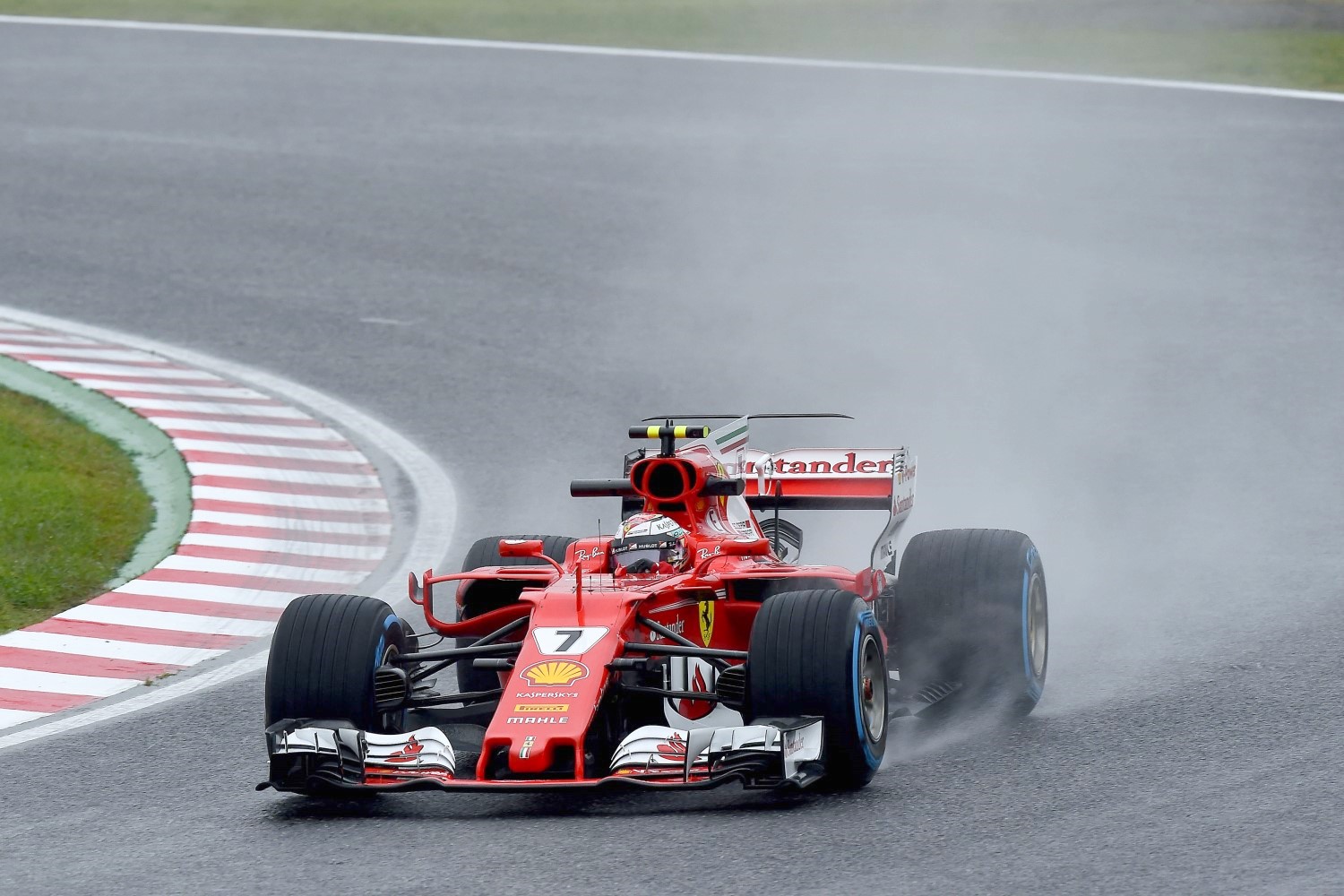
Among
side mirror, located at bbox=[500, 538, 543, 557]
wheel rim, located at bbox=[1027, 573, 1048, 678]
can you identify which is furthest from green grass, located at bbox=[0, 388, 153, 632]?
wheel rim, located at bbox=[1027, 573, 1048, 678]

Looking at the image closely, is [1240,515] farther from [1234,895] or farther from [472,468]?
[1234,895]

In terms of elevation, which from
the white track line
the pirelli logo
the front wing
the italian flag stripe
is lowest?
the front wing

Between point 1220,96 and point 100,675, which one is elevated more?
point 1220,96

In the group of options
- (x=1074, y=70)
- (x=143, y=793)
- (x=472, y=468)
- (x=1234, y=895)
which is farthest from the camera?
(x=1074, y=70)

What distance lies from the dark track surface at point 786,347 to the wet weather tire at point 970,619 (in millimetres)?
263

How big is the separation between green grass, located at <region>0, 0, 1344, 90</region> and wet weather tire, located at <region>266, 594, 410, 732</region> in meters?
18.4

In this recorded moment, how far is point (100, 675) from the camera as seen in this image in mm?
9188

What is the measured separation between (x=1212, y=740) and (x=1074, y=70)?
17.7 metres

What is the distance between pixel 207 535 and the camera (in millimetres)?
11492

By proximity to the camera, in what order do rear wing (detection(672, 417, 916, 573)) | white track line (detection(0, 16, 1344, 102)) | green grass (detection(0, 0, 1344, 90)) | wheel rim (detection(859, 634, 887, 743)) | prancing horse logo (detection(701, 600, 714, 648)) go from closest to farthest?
wheel rim (detection(859, 634, 887, 743)) < prancing horse logo (detection(701, 600, 714, 648)) < rear wing (detection(672, 417, 916, 573)) < white track line (detection(0, 16, 1344, 102)) < green grass (detection(0, 0, 1344, 90))

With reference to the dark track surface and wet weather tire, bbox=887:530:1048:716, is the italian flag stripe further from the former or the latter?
the dark track surface

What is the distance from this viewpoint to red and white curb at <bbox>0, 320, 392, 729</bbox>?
9.41m

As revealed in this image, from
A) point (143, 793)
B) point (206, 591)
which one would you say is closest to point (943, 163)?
point (206, 591)

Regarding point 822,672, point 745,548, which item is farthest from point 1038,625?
point 822,672
